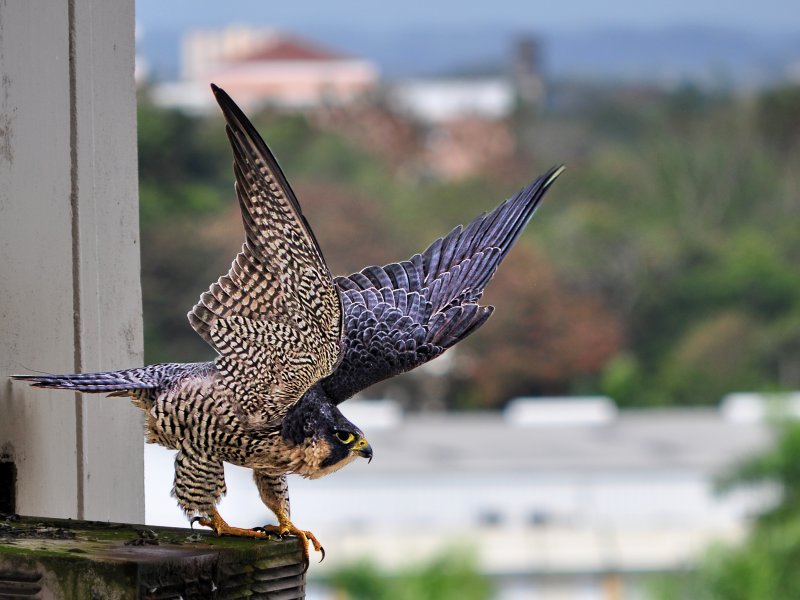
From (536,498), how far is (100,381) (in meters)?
26.9

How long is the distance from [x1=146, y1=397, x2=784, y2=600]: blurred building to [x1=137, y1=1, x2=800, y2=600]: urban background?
6 cm

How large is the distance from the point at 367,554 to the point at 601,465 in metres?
5.40

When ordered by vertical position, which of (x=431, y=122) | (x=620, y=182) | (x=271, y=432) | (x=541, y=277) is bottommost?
(x=271, y=432)

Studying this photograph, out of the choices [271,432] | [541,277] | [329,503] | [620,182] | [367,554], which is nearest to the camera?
[271,432]

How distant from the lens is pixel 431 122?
56562 mm

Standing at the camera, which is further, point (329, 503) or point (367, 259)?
point (367, 259)

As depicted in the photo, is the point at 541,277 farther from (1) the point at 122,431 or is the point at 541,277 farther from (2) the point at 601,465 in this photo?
(1) the point at 122,431

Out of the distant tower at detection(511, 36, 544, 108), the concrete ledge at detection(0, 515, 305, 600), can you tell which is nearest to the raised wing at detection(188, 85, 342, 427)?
the concrete ledge at detection(0, 515, 305, 600)

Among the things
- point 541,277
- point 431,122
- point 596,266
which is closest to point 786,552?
point 541,277

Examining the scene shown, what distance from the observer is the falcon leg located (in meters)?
2.72

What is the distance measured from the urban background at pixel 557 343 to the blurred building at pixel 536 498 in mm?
65

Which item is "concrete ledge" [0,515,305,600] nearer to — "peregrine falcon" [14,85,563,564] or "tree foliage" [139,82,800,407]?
"peregrine falcon" [14,85,563,564]

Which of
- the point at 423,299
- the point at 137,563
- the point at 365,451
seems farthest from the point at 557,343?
the point at 137,563

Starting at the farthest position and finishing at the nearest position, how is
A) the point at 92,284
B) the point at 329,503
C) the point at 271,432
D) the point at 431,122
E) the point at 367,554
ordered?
the point at 431,122
the point at 329,503
the point at 367,554
the point at 92,284
the point at 271,432
